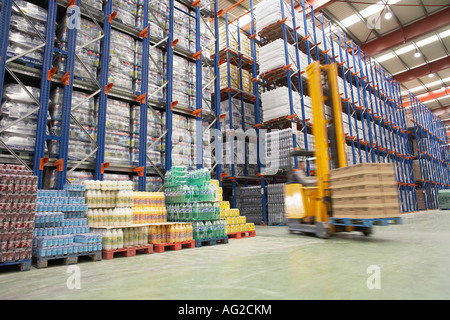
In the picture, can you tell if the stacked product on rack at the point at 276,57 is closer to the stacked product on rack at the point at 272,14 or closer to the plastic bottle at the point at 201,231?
the stacked product on rack at the point at 272,14

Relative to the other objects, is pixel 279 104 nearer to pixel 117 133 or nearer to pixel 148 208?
pixel 117 133

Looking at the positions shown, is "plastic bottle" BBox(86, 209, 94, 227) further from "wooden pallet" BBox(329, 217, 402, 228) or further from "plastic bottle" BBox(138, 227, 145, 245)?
"wooden pallet" BBox(329, 217, 402, 228)

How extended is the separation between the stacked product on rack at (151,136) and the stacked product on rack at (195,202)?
40.6 inches

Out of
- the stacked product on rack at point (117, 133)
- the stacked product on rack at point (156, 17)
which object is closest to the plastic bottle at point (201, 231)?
the stacked product on rack at point (117, 133)

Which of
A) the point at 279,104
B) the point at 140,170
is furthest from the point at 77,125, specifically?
the point at 279,104

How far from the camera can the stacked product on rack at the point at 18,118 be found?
5.47 metres

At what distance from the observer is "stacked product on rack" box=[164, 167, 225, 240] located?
6.33 metres

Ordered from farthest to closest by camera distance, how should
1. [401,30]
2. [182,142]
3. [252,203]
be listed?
[401,30] → [252,203] → [182,142]

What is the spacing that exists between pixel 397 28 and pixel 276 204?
15493 millimetres

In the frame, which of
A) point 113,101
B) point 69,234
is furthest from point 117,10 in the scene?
point 69,234

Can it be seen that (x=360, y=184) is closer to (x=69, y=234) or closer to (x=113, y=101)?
(x=69, y=234)

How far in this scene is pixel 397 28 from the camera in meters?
18.2

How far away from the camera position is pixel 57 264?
4355 mm
